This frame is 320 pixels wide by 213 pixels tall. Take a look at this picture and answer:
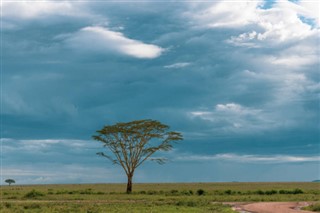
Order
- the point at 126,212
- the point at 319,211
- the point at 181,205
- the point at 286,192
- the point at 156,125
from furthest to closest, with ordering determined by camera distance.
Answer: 1. the point at 156,125
2. the point at 286,192
3. the point at 181,205
4. the point at 319,211
5. the point at 126,212

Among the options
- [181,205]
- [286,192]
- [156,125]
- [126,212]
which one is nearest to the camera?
[126,212]

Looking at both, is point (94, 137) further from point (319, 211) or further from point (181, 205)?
point (319, 211)

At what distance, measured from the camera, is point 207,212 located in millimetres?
40219

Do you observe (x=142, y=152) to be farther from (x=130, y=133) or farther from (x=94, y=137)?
(x=94, y=137)

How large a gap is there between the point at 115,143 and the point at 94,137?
4511 mm

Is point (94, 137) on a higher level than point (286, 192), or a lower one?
higher

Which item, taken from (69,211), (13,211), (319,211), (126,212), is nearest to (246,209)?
(319,211)

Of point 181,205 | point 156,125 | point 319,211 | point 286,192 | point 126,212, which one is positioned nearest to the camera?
point 126,212

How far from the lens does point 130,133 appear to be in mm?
88438

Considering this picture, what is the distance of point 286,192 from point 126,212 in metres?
50.6

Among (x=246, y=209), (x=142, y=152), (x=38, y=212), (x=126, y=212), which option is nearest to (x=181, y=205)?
(x=246, y=209)

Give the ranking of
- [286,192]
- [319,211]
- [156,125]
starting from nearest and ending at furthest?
1. [319,211]
2. [286,192]
3. [156,125]

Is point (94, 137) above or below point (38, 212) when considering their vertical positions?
above

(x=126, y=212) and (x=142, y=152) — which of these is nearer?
(x=126, y=212)
